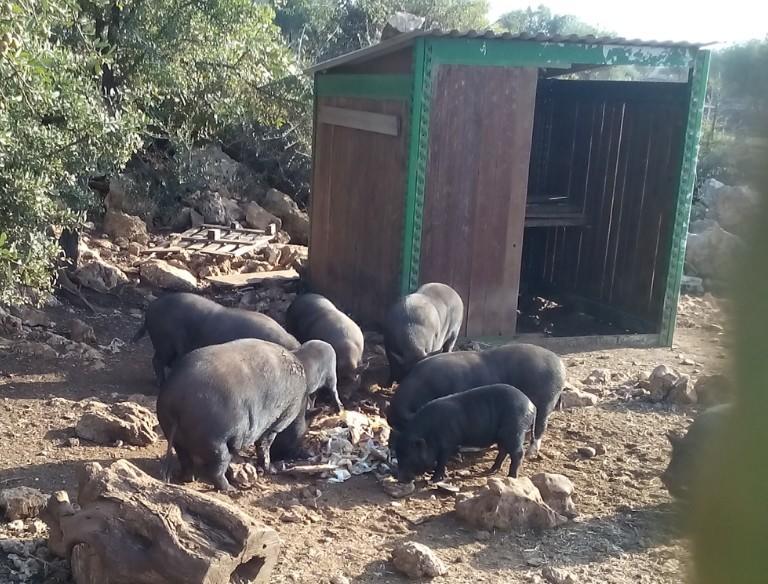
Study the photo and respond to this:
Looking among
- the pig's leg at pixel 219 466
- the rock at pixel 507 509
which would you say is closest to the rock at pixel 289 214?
the pig's leg at pixel 219 466

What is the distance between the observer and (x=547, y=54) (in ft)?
26.4

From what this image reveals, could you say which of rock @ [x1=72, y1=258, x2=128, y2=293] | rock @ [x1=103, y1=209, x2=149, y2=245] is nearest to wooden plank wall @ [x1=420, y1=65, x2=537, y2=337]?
rock @ [x1=72, y1=258, x2=128, y2=293]

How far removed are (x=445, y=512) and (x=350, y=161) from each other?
5.09 meters

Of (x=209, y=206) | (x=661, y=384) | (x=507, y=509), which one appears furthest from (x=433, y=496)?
(x=209, y=206)

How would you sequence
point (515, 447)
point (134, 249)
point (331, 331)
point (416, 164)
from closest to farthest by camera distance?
1. point (515, 447)
2. point (331, 331)
3. point (416, 164)
4. point (134, 249)

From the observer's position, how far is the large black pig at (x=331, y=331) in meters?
7.16

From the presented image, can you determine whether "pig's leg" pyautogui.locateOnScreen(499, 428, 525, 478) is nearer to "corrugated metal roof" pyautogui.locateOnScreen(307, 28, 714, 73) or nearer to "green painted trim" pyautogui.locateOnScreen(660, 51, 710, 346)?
"corrugated metal roof" pyautogui.locateOnScreen(307, 28, 714, 73)

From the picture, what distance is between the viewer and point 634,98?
31.3 ft

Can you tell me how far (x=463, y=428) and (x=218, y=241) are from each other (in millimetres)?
8003

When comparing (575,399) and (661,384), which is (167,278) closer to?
(575,399)

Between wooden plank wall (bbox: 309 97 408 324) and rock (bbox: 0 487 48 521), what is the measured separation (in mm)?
4330

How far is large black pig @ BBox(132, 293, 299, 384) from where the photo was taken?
688cm

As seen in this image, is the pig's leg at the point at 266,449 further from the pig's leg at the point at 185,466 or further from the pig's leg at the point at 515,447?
the pig's leg at the point at 515,447

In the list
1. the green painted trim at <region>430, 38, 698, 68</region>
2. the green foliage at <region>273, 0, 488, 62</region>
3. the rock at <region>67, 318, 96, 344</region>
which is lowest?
the rock at <region>67, 318, 96, 344</region>
